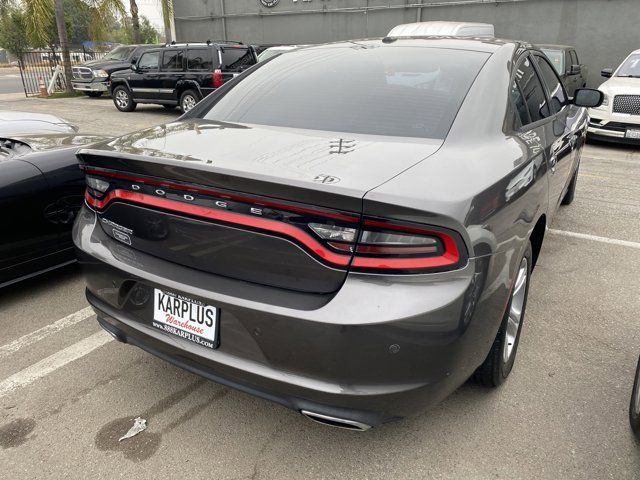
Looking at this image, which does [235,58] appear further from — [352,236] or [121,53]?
[352,236]

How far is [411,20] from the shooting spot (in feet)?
54.3

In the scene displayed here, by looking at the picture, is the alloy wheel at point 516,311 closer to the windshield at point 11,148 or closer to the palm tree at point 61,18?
the windshield at point 11,148

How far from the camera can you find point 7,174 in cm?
317

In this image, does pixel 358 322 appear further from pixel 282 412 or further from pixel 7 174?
pixel 7 174

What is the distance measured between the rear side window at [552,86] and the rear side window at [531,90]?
0.85 ft

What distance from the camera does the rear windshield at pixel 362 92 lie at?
7.54 feet

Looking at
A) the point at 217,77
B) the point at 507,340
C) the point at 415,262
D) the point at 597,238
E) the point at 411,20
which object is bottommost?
the point at 597,238

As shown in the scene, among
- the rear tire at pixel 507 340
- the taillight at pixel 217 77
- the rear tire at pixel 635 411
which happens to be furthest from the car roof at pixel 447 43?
the taillight at pixel 217 77

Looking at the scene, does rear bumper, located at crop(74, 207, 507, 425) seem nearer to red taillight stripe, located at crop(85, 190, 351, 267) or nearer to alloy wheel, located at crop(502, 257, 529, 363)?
red taillight stripe, located at crop(85, 190, 351, 267)

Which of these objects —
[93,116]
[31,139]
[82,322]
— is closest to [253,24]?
[93,116]

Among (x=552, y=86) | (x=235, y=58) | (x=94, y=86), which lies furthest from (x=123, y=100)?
(x=552, y=86)

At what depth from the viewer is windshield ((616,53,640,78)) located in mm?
9218

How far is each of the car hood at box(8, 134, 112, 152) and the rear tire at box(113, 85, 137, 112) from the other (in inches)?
417

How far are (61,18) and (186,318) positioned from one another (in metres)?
20.1
